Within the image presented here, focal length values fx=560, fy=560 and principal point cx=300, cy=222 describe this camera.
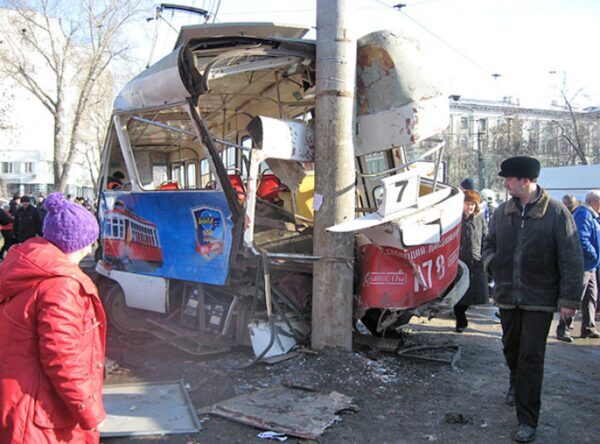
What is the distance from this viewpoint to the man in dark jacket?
3.94 m

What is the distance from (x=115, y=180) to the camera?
7.45m

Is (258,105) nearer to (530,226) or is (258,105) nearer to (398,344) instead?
(398,344)

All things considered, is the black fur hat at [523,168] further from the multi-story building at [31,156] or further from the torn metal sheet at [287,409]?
the multi-story building at [31,156]

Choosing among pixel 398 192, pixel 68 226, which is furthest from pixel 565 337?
pixel 68 226

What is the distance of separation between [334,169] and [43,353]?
139 inches

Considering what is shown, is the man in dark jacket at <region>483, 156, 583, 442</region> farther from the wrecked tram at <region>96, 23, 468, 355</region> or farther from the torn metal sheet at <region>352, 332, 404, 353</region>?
the torn metal sheet at <region>352, 332, 404, 353</region>

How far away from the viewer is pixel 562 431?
4.10 meters

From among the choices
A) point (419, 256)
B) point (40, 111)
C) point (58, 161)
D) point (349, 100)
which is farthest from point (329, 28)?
point (40, 111)

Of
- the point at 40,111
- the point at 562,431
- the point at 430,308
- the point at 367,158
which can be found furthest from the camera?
the point at 40,111

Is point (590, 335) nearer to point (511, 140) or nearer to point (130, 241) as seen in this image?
point (130, 241)

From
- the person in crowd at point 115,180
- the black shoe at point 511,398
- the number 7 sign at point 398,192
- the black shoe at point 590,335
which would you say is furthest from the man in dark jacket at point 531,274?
the person in crowd at point 115,180

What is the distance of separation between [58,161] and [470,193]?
28.8 m

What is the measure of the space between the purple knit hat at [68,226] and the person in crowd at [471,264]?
19.0 feet

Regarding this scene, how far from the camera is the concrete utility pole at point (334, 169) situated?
17.6ft
